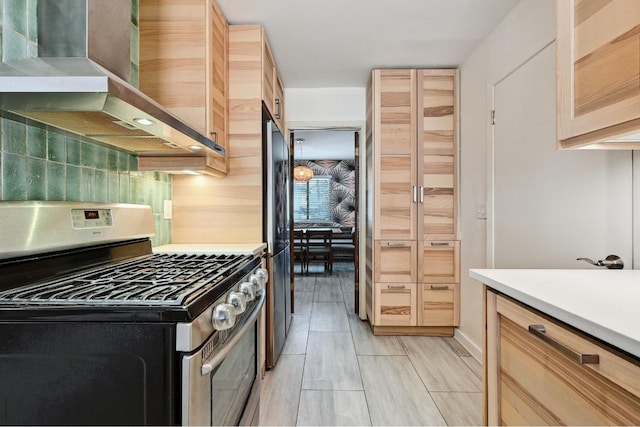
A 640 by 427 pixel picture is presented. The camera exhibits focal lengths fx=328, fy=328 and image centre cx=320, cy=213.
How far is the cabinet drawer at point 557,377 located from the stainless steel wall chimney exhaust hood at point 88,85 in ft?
4.33

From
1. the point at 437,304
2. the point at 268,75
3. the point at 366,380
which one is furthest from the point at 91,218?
the point at 437,304

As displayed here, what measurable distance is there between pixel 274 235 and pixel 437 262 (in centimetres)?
151

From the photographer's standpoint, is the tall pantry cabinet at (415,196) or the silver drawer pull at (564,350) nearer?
the silver drawer pull at (564,350)

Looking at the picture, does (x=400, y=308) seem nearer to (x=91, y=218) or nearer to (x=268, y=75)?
(x=268, y=75)

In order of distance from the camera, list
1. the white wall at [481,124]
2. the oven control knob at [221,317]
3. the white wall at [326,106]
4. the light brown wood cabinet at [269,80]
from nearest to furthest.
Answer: the oven control knob at [221,317], the white wall at [481,124], the light brown wood cabinet at [269,80], the white wall at [326,106]

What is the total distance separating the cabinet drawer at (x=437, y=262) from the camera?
2896 millimetres

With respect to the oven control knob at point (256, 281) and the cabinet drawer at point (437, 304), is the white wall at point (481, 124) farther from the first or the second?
the oven control knob at point (256, 281)

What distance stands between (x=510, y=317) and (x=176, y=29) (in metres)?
2.09

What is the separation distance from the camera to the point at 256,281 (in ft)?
4.53

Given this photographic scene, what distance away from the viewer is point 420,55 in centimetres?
272

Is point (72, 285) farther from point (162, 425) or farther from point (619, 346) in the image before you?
point (619, 346)

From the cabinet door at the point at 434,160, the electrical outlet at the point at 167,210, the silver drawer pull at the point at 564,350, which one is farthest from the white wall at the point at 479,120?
the electrical outlet at the point at 167,210


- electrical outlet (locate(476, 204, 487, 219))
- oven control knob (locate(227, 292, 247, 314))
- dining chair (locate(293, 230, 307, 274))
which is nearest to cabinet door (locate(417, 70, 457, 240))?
electrical outlet (locate(476, 204, 487, 219))

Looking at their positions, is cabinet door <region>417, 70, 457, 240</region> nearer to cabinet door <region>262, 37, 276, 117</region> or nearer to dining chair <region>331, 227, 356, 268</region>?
cabinet door <region>262, 37, 276, 117</region>
